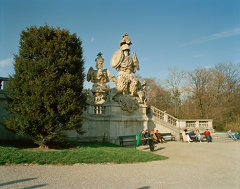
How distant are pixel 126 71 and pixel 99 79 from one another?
7.65ft

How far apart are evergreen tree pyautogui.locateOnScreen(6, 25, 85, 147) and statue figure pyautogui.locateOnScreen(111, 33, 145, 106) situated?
673cm

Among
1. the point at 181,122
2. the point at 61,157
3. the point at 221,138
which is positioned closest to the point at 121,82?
the point at 181,122

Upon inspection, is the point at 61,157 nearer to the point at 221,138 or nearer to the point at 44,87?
the point at 44,87

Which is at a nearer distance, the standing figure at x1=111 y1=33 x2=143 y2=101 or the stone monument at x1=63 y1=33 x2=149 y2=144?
the stone monument at x1=63 y1=33 x2=149 y2=144

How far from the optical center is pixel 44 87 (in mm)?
8305

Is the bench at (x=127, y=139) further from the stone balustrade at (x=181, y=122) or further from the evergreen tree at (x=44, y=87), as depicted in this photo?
the evergreen tree at (x=44, y=87)

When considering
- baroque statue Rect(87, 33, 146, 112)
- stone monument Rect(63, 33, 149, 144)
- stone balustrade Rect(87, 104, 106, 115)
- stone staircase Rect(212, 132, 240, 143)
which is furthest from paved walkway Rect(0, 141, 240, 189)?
stone staircase Rect(212, 132, 240, 143)

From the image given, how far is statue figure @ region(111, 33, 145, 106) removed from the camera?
15.5 m

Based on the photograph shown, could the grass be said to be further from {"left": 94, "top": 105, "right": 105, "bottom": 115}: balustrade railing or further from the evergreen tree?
{"left": 94, "top": 105, "right": 105, "bottom": 115}: balustrade railing

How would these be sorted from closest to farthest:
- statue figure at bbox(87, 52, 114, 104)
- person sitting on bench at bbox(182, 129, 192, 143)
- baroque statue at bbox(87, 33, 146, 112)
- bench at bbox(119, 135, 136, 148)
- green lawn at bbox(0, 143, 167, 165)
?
1. green lawn at bbox(0, 143, 167, 165)
2. bench at bbox(119, 135, 136, 148)
3. baroque statue at bbox(87, 33, 146, 112)
4. statue figure at bbox(87, 52, 114, 104)
5. person sitting on bench at bbox(182, 129, 192, 143)

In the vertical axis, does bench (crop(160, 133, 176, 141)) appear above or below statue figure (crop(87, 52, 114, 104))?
below

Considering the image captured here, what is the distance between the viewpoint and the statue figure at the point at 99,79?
15.7 metres

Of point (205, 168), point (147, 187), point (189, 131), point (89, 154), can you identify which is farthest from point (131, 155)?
point (189, 131)

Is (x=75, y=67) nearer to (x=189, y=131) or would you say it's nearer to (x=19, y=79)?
(x=19, y=79)
